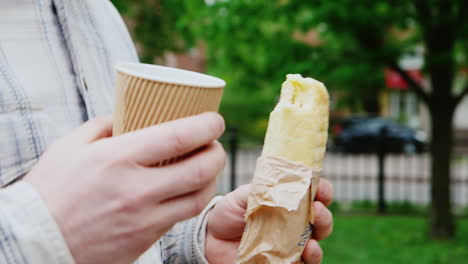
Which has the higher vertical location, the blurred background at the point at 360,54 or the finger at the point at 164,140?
the finger at the point at 164,140

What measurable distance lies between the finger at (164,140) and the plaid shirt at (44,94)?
0.55ft

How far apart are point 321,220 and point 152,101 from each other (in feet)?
2.77

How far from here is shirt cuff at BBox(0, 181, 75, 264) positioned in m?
0.83

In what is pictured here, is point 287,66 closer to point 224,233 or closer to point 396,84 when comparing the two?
point 224,233

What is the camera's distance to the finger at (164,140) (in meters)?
0.82

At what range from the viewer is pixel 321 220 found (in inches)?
61.6

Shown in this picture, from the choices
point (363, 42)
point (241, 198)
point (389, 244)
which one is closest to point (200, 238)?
point (241, 198)

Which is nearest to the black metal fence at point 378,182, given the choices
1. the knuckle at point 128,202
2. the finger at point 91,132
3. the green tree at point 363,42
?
the green tree at point 363,42

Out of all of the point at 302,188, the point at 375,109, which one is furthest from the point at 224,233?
the point at 375,109

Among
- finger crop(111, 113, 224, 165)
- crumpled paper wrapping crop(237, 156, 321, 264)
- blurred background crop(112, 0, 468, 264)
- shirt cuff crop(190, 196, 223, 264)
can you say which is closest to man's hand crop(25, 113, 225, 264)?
finger crop(111, 113, 224, 165)

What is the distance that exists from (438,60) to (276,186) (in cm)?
572

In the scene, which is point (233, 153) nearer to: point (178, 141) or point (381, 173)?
point (381, 173)

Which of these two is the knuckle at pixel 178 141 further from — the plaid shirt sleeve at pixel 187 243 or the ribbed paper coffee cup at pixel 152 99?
the plaid shirt sleeve at pixel 187 243

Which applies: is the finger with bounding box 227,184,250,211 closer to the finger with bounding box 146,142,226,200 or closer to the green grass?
the finger with bounding box 146,142,226,200
